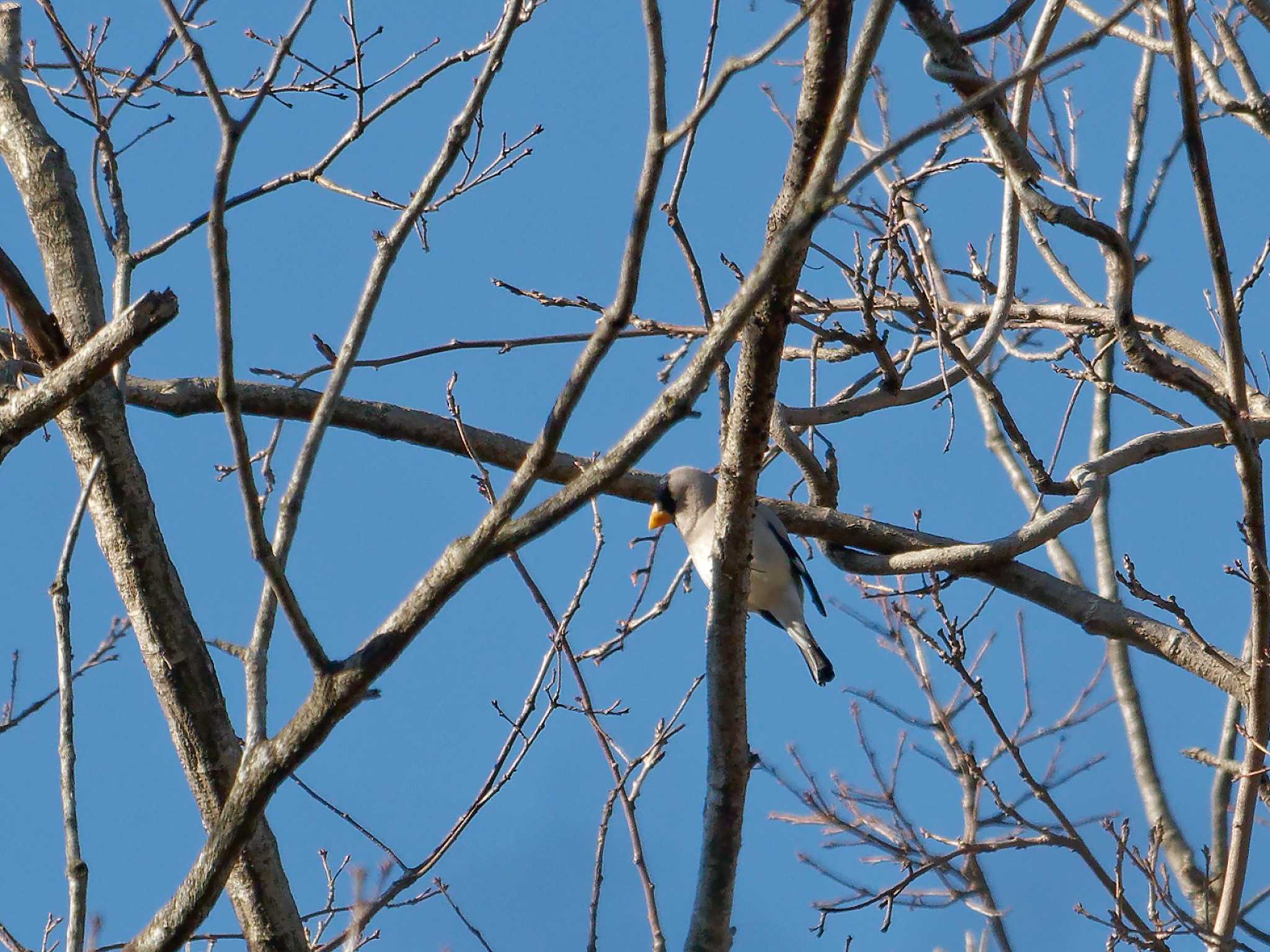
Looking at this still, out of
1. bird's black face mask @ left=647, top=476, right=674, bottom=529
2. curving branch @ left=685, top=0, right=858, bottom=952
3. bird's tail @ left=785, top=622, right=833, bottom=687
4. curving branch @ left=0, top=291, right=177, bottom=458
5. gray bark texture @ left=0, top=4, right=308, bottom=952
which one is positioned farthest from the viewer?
bird's tail @ left=785, top=622, right=833, bottom=687

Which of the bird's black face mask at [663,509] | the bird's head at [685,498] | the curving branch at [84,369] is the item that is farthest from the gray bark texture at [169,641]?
the bird's head at [685,498]

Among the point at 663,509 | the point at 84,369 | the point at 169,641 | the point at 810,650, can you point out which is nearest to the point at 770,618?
the point at 810,650

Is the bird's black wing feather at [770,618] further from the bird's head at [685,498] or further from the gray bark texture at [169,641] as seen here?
the gray bark texture at [169,641]

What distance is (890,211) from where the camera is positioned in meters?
3.72

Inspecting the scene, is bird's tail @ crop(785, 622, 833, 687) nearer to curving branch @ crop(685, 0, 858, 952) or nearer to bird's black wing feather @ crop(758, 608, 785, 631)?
bird's black wing feather @ crop(758, 608, 785, 631)

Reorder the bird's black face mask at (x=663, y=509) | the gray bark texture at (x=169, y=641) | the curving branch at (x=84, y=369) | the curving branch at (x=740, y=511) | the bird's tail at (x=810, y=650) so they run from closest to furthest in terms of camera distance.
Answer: the curving branch at (x=84, y=369)
the curving branch at (x=740, y=511)
the gray bark texture at (x=169, y=641)
the bird's black face mask at (x=663, y=509)
the bird's tail at (x=810, y=650)

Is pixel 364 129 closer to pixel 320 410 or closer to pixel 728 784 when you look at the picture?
pixel 320 410

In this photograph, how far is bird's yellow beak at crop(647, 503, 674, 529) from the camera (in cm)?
591

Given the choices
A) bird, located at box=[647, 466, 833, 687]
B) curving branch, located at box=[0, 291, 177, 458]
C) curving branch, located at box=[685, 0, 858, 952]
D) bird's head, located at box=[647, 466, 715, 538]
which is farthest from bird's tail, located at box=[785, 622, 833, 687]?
curving branch, located at box=[0, 291, 177, 458]

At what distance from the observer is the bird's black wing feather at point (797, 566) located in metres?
5.55

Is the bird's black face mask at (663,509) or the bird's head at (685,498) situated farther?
the bird's head at (685,498)

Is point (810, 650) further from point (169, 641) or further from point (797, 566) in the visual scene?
point (169, 641)

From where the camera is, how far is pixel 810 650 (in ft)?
19.7

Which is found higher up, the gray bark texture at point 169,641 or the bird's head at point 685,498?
the bird's head at point 685,498
